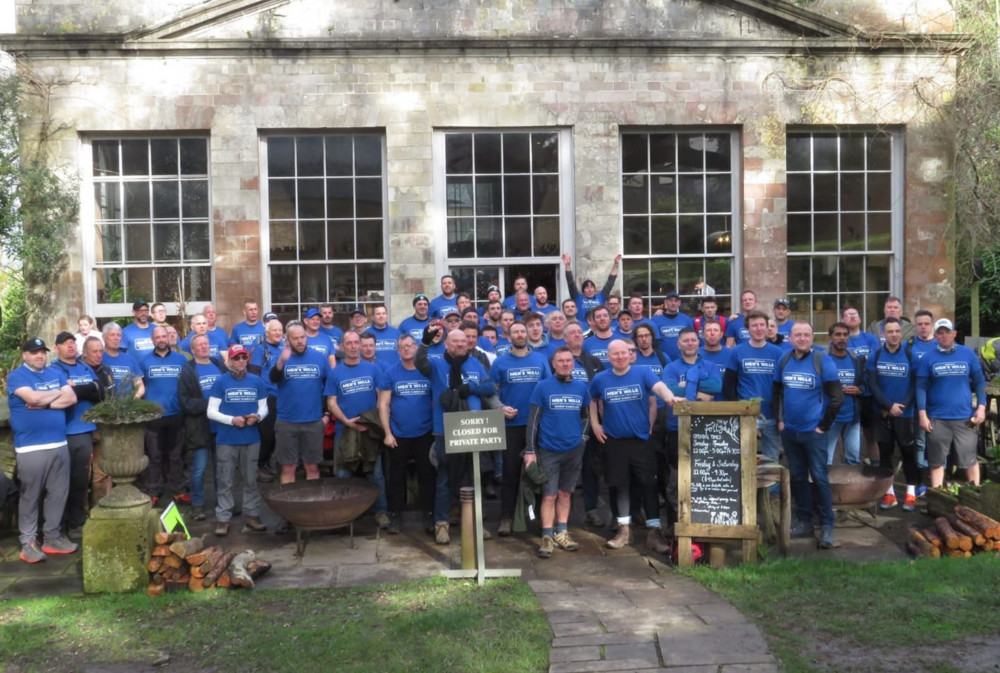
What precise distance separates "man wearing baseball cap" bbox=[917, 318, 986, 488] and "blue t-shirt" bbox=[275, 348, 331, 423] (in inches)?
235

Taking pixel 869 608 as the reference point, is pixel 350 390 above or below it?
above

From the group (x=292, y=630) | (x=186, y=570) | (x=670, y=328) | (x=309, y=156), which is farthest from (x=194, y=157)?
(x=292, y=630)

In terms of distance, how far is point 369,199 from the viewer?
576 inches

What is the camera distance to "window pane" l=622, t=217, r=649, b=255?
48.9ft

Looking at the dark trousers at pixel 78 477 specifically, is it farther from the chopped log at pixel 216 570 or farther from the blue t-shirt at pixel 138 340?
the chopped log at pixel 216 570

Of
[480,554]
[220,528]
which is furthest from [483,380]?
[220,528]

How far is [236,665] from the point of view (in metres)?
5.82

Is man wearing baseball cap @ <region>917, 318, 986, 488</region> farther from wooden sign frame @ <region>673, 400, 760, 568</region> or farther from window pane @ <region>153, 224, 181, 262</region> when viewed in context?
window pane @ <region>153, 224, 181, 262</region>

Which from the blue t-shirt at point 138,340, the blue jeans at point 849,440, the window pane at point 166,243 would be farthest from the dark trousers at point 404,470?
the window pane at point 166,243

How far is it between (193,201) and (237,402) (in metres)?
6.55

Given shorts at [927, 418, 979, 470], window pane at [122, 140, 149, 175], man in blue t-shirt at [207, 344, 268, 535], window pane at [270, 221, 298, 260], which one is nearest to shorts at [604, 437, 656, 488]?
shorts at [927, 418, 979, 470]

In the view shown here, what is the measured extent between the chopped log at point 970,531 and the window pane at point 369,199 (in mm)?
9405

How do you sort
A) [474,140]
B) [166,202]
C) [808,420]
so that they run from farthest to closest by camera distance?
[474,140]
[166,202]
[808,420]

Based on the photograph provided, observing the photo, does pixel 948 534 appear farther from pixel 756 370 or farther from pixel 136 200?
pixel 136 200
